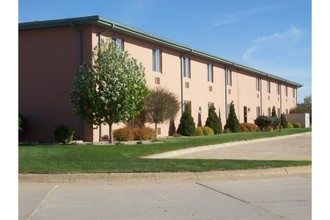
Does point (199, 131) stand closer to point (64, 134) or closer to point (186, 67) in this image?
point (186, 67)

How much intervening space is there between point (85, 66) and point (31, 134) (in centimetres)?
486

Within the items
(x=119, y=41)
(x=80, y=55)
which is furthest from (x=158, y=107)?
(x=80, y=55)

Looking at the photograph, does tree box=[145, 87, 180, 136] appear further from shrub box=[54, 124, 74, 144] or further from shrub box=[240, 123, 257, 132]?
shrub box=[240, 123, 257, 132]

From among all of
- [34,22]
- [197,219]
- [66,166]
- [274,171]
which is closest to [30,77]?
[34,22]

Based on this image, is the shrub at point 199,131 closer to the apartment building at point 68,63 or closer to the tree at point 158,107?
the apartment building at point 68,63

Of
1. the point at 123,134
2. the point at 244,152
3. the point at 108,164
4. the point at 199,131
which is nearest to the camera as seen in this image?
the point at 108,164

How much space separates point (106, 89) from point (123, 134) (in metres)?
2.75

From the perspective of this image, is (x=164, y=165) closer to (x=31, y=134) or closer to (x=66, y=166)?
(x=66, y=166)

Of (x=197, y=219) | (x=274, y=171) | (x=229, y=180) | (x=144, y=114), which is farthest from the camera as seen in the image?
(x=144, y=114)

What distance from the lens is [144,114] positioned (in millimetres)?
25156

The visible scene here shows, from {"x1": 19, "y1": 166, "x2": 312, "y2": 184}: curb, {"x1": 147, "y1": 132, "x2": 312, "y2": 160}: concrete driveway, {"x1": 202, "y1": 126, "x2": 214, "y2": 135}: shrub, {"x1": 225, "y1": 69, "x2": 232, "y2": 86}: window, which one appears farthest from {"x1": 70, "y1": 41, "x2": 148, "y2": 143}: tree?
{"x1": 225, "y1": 69, "x2": 232, "y2": 86}: window

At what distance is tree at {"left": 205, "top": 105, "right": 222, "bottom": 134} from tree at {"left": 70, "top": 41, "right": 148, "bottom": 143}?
Result: 41.1ft

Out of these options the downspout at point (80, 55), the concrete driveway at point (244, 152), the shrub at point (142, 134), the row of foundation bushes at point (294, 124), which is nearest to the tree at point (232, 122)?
the concrete driveway at point (244, 152)

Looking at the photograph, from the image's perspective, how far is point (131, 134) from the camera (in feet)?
72.4
